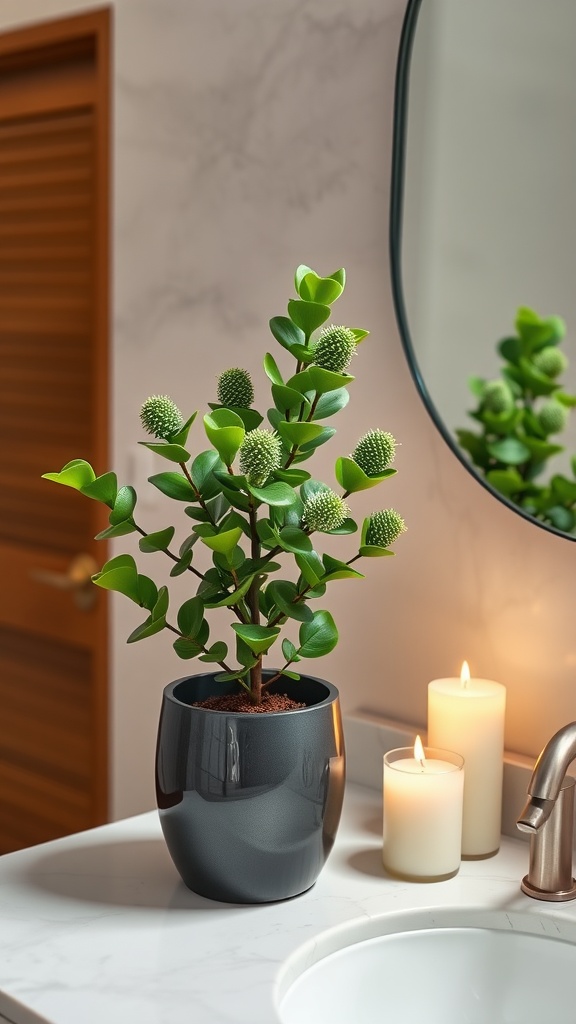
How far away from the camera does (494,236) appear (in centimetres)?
106

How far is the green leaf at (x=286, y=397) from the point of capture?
850 millimetres

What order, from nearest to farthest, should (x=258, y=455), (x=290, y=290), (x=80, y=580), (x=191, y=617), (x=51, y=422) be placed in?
(x=258, y=455), (x=191, y=617), (x=290, y=290), (x=80, y=580), (x=51, y=422)

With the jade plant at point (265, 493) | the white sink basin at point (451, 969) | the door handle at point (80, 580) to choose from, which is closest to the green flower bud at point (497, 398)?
the jade plant at point (265, 493)

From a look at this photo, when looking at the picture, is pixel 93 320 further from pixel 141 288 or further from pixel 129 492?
pixel 129 492

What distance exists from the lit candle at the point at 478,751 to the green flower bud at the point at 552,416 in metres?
0.25

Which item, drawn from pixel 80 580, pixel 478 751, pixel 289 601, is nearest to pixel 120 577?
pixel 289 601

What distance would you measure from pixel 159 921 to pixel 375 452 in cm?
41

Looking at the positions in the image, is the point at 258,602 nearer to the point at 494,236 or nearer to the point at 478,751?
the point at 478,751

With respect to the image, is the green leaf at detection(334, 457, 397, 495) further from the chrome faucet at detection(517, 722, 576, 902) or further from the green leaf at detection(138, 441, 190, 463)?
the chrome faucet at detection(517, 722, 576, 902)

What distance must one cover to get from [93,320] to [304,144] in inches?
19.9

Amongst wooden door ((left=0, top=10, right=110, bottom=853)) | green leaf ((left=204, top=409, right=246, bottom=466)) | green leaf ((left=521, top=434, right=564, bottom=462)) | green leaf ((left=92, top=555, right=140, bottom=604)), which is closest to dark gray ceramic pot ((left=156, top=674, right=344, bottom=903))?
green leaf ((left=92, top=555, right=140, bottom=604))

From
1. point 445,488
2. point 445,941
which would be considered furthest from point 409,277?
point 445,941

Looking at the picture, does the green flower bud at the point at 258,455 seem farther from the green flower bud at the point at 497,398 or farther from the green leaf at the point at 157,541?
the green flower bud at the point at 497,398

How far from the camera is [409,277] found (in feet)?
3.73
